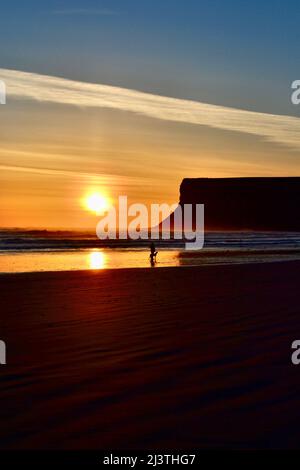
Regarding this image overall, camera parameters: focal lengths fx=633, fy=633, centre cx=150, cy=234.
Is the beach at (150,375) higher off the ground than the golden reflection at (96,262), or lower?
lower

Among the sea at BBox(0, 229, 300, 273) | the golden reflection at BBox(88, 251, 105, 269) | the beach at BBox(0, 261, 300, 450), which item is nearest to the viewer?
the beach at BBox(0, 261, 300, 450)

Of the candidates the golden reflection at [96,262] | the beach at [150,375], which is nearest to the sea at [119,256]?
the golden reflection at [96,262]

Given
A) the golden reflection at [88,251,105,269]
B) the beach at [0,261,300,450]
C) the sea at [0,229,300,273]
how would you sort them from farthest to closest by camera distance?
the sea at [0,229,300,273] < the golden reflection at [88,251,105,269] < the beach at [0,261,300,450]

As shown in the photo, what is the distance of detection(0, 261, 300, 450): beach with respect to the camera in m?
4.93

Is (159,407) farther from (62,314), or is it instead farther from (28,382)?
(62,314)

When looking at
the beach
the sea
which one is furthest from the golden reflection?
the beach

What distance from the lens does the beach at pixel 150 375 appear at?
4926 mm

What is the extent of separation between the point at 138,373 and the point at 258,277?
13585 millimetres

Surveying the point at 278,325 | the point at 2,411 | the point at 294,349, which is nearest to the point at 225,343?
the point at 294,349

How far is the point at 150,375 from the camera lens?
6.61 m

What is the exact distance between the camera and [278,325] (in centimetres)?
969

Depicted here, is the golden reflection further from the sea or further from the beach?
the beach

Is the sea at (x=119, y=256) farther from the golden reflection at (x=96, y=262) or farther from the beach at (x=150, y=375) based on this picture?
the beach at (x=150, y=375)

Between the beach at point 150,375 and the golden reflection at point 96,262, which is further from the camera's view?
the golden reflection at point 96,262
